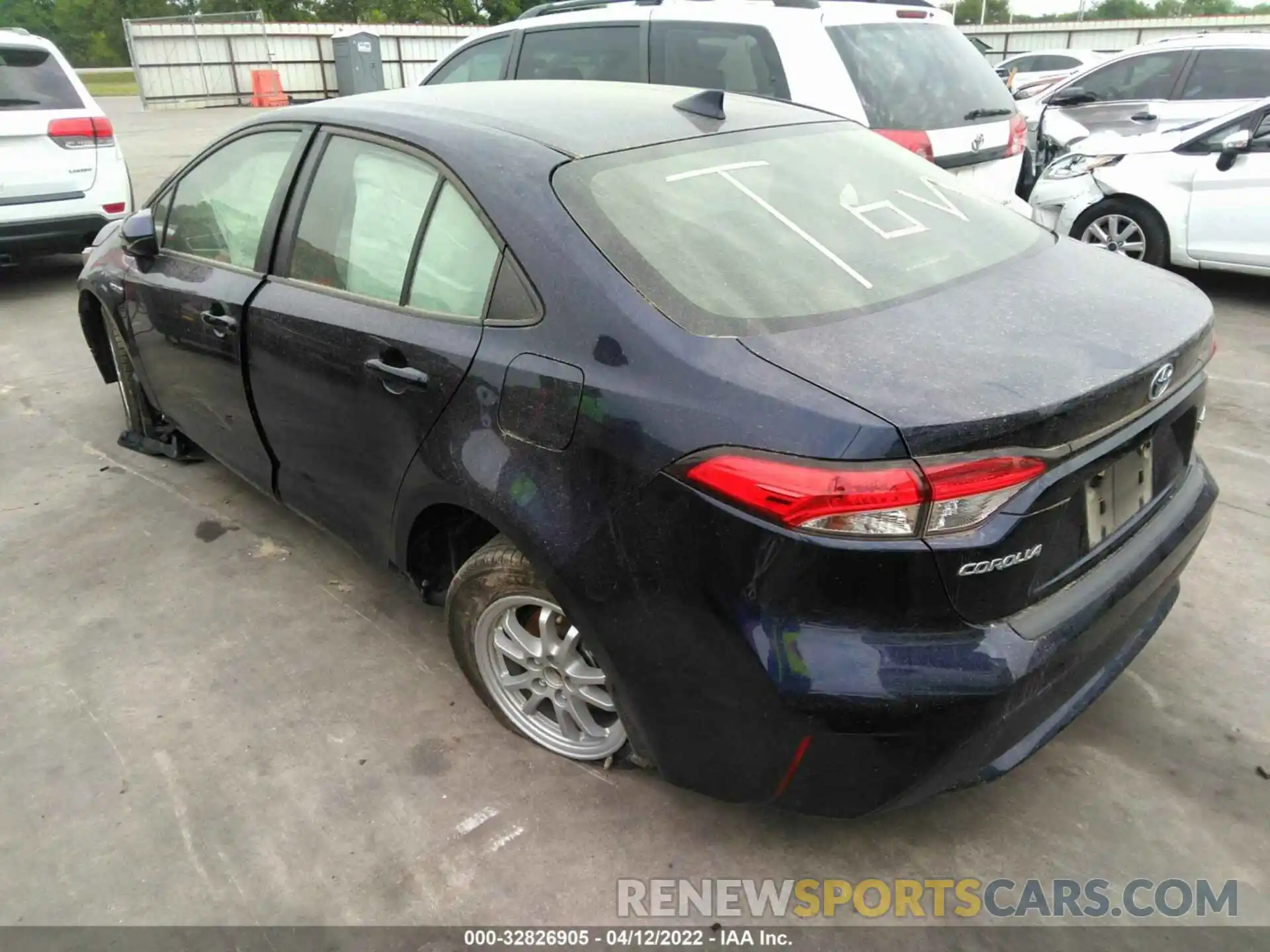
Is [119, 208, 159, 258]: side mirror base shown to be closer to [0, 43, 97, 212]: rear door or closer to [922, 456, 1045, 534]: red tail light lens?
[922, 456, 1045, 534]: red tail light lens

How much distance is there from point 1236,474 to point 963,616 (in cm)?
302

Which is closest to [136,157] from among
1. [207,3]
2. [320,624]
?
[320,624]

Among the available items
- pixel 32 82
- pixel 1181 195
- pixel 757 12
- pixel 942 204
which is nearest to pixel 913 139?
pixel 757 12

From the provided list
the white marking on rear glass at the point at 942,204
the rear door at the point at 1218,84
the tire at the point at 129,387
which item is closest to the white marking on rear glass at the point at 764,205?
the white marking on rear glass at the point at 942,204

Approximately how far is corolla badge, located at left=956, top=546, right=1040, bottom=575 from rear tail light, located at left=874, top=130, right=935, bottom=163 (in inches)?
145

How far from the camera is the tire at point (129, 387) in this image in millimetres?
4406

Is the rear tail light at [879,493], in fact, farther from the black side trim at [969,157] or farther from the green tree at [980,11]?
the green tree at [980,11]

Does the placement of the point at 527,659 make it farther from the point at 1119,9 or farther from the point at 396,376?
the point at 1119,9

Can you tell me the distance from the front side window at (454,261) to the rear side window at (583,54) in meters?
3.54

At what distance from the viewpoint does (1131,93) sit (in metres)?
8.83

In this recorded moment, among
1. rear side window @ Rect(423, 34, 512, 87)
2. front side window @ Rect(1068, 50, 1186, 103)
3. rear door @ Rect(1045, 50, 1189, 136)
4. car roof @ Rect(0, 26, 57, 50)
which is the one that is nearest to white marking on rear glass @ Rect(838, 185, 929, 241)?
rear side window @ Rect(423, 34, 512, 87)

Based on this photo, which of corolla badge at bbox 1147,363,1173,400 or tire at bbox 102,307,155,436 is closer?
corolla badge at bbox 1147,363,1173,400

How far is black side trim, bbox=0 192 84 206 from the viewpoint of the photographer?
22.1ft

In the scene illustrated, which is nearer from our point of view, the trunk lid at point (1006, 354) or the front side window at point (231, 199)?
the trunk lid at point (1006, 354)
